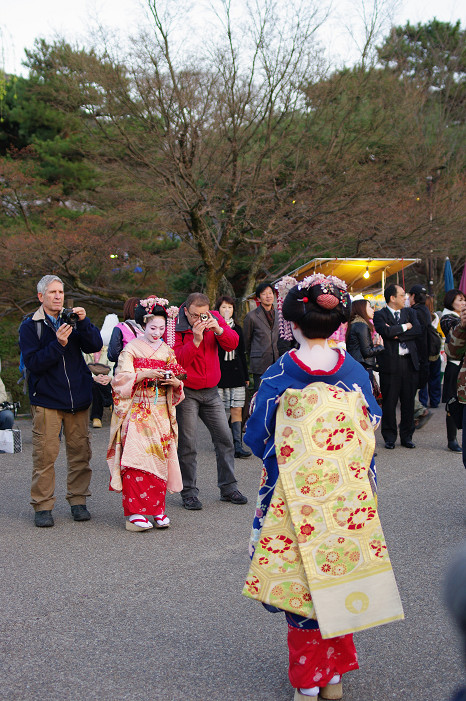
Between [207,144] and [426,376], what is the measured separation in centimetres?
577

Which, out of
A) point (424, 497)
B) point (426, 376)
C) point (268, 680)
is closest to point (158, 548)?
point (268, 680)

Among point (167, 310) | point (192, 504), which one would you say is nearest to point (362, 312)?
point (167, 310)

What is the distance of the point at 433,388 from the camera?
450 inches

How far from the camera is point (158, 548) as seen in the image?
4922 mm

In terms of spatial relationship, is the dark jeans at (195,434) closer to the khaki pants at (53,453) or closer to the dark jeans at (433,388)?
the khaki pants at (53,453)

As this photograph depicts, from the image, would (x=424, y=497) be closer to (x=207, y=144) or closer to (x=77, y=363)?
(x=77, y=363)

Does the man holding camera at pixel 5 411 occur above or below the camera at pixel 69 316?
below

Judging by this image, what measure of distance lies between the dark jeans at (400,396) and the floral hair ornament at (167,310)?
3.50 m

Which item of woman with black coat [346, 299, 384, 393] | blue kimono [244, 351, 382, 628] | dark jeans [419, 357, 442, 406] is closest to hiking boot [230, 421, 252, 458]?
woman with black coat [346, 299, 384, 393]

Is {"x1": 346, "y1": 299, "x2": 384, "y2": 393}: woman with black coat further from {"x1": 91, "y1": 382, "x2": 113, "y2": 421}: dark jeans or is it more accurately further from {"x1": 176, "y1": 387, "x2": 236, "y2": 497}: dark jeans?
{"x1": 91, "y1": 382, "x2": 113, "y2": 421}: dark jeans

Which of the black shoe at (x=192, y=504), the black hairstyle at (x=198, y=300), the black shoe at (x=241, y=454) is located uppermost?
the black hairstyle at (x=198, y=300)

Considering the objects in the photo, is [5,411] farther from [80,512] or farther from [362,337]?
[362,337]

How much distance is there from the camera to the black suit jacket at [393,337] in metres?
8.41

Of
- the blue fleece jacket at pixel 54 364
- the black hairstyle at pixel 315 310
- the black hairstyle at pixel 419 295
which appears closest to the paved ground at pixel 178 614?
the blue fleece jacket at pixel 54 364
